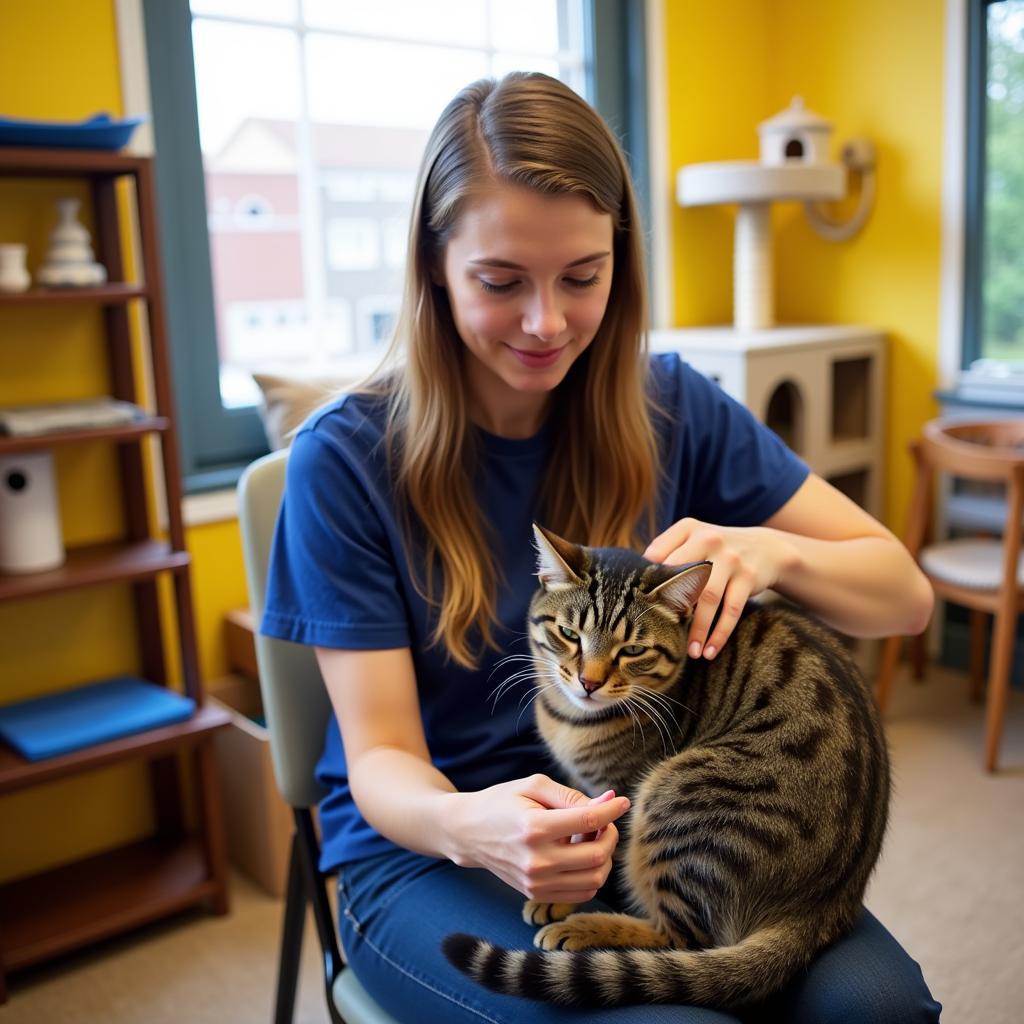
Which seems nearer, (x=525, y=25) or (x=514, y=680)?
(x=514, y=680)

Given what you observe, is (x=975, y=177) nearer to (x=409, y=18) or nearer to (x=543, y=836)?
(x=409, y=18)

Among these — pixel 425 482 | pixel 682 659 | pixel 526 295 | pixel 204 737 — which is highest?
pixel 526 295

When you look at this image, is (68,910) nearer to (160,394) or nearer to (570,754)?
(160,394)

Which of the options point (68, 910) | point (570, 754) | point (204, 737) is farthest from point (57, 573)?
point (570, 754)

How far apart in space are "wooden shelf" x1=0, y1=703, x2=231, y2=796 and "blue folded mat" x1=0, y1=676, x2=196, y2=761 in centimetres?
1

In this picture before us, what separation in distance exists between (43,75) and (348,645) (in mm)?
1618

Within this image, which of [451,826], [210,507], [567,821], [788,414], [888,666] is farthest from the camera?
[788,414]

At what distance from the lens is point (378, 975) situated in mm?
1112

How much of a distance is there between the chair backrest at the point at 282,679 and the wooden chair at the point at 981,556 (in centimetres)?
194

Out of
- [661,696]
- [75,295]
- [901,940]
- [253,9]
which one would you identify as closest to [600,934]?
[661,696]

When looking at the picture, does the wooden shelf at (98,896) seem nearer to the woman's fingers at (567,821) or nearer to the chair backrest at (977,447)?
the woman's fingers at (567,821)

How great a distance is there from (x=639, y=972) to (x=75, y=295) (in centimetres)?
162

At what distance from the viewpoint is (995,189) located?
3246 mm

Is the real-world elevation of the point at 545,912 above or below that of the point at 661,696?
below
